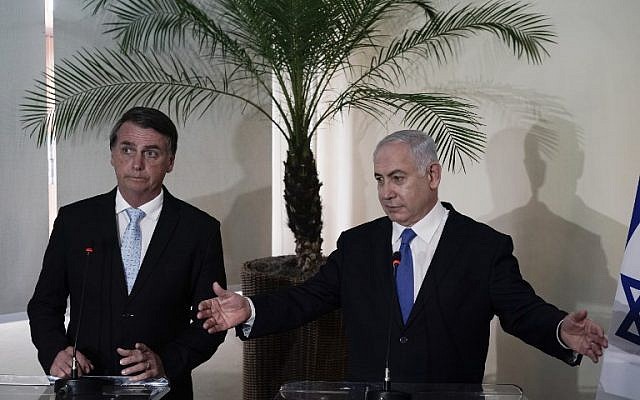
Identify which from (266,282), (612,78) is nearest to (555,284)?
(612,78)

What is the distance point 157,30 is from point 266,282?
1577 millimetres

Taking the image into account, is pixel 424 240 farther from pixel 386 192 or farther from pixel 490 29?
pixel 490 29

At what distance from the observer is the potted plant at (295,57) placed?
468 cm

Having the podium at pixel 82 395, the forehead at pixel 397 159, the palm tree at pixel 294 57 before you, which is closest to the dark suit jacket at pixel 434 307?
the forehead at pixel 397 159

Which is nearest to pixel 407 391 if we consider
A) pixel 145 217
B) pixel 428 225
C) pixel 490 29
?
pixel 428 225

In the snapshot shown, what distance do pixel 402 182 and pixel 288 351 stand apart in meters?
2.16

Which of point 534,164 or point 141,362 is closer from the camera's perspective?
point 141,362

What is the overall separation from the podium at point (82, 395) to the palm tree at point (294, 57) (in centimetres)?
243

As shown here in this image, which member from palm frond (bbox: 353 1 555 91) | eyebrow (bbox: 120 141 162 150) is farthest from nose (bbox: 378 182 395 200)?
palm frond (bbox: 353 1 555 91)

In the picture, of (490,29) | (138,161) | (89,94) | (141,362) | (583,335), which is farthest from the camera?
(89,94)

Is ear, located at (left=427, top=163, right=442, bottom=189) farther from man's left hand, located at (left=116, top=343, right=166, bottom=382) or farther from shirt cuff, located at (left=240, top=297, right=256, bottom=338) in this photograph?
man's left hand, located at (left=116, top=343, right=166, bottom=382)

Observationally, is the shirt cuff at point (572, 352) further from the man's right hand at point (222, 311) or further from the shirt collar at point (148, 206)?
the shirt collar at point (148, 206)

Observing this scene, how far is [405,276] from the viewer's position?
2994 millimetres

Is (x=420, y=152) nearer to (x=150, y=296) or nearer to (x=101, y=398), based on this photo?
(x=150, y=296)
